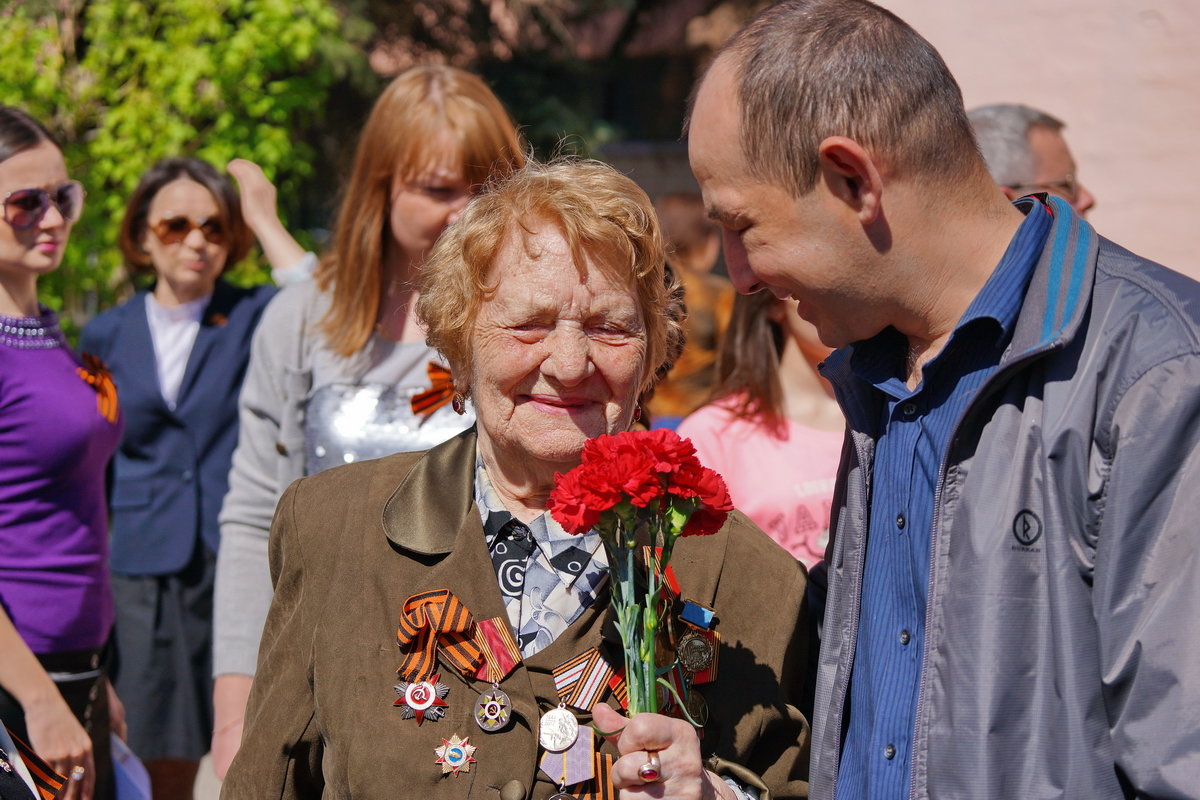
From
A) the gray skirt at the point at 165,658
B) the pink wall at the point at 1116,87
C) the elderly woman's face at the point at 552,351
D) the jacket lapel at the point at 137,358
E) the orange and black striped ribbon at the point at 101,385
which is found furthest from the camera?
the pink wall at the point at 1116,87

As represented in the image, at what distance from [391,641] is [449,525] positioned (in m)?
0.26

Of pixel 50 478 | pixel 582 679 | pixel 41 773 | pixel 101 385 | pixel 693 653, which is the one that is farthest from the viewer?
pixel 101 385

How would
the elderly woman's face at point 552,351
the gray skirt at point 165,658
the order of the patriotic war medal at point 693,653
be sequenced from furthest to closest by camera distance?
the gray skirt at point 165,658 < the elderly woman's face at point 552,351 < the order of the patriotic war medal at point 693,653

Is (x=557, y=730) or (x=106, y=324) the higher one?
(x=557, y=730)

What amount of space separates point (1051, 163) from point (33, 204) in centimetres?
334

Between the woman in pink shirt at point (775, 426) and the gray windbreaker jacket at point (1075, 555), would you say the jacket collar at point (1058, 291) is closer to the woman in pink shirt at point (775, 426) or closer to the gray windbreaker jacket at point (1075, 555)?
the gray windbreaker jacket at point (1075, 555)

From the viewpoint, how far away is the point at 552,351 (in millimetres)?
2391

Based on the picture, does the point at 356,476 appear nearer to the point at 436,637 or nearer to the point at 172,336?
the point at 436,637

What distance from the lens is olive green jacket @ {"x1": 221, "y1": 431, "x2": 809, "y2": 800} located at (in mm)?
2254

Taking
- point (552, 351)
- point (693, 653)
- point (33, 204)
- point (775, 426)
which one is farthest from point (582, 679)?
point (33, 204)

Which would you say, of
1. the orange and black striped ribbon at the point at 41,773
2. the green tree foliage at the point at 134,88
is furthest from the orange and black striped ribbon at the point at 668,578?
the green tree foliage at the point at 134,88

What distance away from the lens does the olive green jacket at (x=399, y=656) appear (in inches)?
88.7

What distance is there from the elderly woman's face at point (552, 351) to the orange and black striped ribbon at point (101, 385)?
1.78 metres

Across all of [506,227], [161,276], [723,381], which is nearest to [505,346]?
[506,227]
